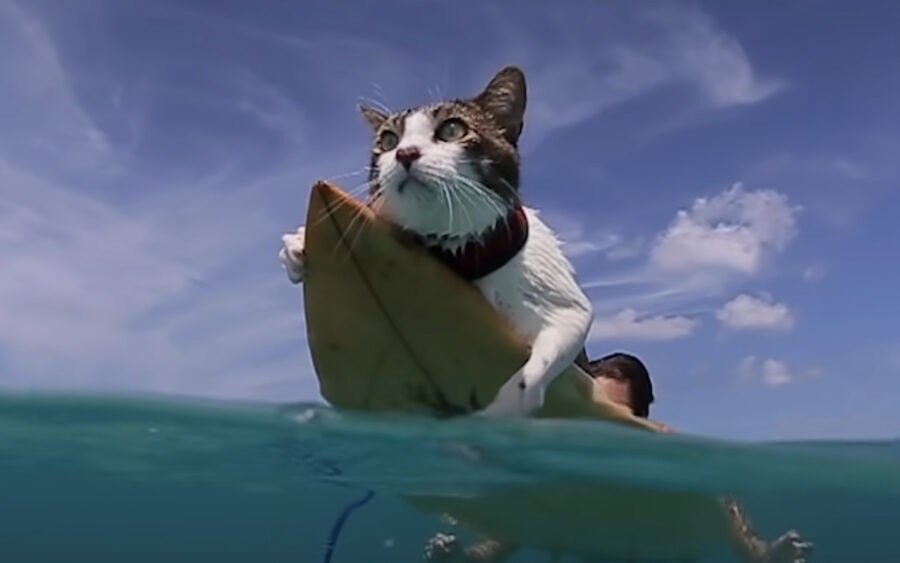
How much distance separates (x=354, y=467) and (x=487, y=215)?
25.0 feet

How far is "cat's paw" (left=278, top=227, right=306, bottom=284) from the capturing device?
505 cm

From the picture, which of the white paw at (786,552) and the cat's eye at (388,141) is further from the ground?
the cat's eye at (388,141)

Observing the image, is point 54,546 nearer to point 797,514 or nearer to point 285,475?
point 285,475

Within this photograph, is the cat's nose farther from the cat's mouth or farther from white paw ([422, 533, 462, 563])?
white paw ([422, 533, 462, 563])

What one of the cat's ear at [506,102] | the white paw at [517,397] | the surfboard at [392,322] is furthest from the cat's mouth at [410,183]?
the white paw at [517,397]

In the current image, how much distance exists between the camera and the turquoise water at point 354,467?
922 cm

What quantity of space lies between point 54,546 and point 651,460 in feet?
74.2

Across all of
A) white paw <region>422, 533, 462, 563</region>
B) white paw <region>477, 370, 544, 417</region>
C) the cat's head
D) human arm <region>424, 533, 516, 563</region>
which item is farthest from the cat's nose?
white paw <region>422, 533, 462, 563</region>

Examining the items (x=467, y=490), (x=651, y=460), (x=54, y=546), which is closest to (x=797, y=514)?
(x=651, y=460)

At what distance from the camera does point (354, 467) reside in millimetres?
11688

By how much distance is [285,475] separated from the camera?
13.5 meters

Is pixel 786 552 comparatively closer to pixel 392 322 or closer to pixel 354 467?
pixel 354 467

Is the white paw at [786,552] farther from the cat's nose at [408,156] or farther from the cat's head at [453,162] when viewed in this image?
the cat's nose at [408,156]

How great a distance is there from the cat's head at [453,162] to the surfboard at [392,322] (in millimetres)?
256
